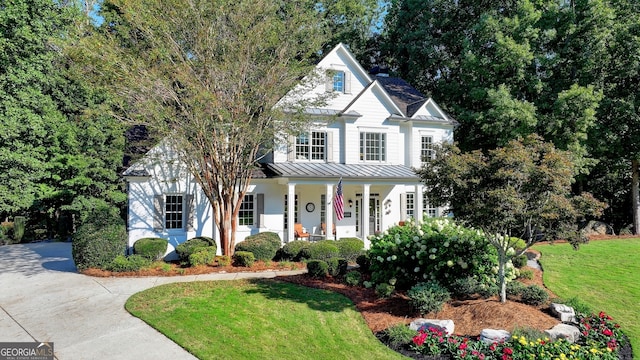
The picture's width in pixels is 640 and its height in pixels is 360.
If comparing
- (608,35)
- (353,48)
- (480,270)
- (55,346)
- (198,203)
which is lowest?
(55,346)

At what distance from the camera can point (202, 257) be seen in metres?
14.0

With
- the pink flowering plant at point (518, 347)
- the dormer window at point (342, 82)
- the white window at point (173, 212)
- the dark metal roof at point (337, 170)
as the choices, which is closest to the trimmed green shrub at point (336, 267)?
the pink flowering plant at point (518, 347)

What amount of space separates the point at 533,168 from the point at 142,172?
14.3 meters

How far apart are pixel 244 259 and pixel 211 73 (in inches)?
263

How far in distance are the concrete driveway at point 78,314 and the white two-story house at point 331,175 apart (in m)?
4.17

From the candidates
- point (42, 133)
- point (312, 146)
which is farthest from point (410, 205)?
point (42, 133)

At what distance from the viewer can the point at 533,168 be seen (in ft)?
27.3

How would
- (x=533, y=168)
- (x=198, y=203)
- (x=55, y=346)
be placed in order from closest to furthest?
(x=55, y=346) < (x=533, y=168) < (x=198, y=203)

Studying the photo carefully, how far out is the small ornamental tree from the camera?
26.9 ft

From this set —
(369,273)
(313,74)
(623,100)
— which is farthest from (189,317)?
(623,100)

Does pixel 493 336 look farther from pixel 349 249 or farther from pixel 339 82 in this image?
pixel 339 82

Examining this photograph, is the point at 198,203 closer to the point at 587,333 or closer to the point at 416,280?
the point at 416,280

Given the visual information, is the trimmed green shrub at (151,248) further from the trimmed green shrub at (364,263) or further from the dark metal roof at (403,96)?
the dark metal roof at (403,96)

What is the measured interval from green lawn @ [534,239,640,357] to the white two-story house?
231 inches
